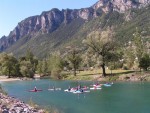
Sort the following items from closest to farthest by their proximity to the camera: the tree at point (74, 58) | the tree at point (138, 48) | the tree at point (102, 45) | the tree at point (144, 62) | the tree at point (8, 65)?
the tree at point (144, 62)
the tree at point (138, 48)
the tree at point (102, 45)
the tree at point (74, 58)
the tree at point (8, 65)

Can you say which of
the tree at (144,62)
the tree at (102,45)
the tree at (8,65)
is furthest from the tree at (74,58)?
the tree at (8,65)

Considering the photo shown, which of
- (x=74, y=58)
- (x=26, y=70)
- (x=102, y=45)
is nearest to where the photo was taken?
(x=102, y=45)

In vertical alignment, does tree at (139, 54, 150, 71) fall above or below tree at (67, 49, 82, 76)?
below

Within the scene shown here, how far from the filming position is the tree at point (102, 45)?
11200cm

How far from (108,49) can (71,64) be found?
26384 mm

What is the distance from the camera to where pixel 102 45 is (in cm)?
11212

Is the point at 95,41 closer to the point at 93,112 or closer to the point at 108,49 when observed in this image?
the point at 108,49

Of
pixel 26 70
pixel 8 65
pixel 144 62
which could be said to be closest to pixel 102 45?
pixel 144 62

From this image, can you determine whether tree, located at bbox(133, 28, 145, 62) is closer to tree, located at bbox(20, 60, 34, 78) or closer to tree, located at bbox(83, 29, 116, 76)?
tree, located at bbox(83, 29, 116, 76)

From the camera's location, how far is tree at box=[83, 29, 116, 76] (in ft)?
367

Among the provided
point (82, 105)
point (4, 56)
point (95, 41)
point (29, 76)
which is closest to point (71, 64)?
point (95, 41)

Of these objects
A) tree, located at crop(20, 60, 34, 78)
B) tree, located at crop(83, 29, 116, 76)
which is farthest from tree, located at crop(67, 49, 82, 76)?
tree, located at crop(20, 60, 34, 78)

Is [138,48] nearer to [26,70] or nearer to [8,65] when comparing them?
[26,70]

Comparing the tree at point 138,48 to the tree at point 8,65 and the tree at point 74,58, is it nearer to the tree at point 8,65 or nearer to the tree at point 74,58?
the tree at point 74,58
